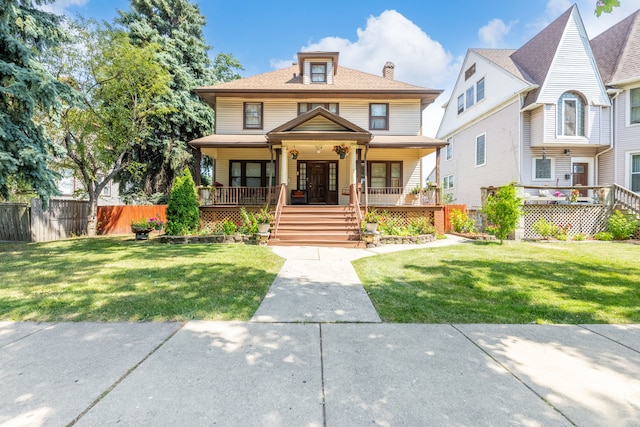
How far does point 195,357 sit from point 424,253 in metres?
6.99

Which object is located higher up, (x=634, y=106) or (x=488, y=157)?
(x=634, y=106)

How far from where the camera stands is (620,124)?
528 inches

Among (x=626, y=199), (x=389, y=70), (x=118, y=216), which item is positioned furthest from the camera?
(x=389, y=70)

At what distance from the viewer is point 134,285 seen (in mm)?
4973

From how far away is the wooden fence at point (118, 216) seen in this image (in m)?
15.1

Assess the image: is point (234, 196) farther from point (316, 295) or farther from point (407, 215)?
point (316, 295)

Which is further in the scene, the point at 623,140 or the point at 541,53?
the point at 541,53

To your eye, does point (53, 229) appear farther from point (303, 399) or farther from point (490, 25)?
point (490, 25)

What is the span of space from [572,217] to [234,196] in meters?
14.9

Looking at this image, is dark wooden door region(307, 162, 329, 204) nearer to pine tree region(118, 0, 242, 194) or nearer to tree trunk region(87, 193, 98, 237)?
pine tree region(118, 0, 242, 194)

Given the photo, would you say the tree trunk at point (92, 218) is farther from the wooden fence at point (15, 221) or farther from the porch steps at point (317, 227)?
the porch steps at point (317, 227)

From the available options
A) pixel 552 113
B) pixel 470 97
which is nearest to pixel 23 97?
pixel 552 113

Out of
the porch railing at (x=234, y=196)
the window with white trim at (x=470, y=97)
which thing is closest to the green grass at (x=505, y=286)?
the porch railing at (x=234, y=196)

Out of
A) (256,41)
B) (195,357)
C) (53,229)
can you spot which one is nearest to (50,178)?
(53,229)
